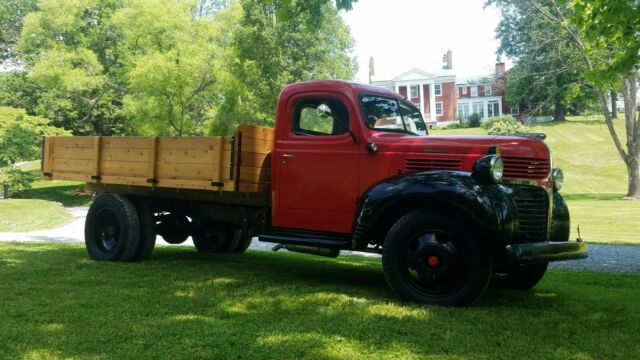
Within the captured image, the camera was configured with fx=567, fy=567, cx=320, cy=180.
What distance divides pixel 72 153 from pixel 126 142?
1117 millimetres

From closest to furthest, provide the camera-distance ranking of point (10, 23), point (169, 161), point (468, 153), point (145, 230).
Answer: point (468, 153) < point (169, 161) < point (145, 230) < point (10, 23)

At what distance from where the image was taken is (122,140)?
7164 millimetres

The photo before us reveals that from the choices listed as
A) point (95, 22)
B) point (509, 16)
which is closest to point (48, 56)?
point (95, 22)

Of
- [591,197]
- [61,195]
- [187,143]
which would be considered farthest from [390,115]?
[61,195]

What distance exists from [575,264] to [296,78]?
67.8ft

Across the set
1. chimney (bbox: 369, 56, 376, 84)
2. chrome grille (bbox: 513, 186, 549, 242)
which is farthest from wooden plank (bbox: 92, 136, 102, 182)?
chimney (bbox: 369, 56, 376, 84)

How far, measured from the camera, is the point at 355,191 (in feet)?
18.2

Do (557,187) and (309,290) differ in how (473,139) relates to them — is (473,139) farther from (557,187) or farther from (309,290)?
(309,290)

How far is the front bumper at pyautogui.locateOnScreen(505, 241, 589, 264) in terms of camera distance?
14.8 feet

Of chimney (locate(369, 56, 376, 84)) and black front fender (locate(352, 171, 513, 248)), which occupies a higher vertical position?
chimney (locate(369, 56, 376, 84))

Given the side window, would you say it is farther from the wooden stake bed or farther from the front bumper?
the front bumper

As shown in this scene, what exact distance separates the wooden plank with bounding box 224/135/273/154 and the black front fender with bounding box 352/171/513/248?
1.47 meters

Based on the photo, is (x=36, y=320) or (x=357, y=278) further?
(x=357, y=278)

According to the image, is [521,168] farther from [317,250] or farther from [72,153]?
[72,153]
